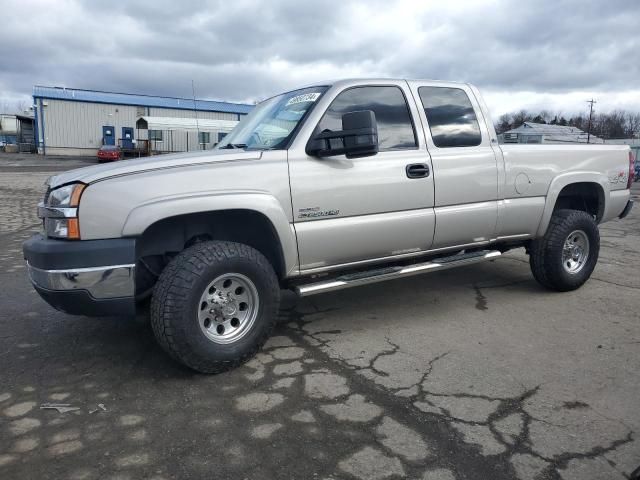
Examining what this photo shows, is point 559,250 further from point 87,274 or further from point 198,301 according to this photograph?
point 87,274

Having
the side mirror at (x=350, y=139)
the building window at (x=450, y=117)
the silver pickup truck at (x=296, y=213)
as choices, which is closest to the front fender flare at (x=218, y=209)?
the silver pickup truck at (x=296, y=213)

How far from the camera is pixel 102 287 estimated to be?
3.07 metres

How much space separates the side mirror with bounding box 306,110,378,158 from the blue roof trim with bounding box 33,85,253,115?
43524 mm

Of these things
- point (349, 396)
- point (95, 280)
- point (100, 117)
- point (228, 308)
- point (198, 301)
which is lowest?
point (349, 396)

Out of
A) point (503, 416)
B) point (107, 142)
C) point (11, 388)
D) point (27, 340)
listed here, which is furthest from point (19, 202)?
point (107, 142)

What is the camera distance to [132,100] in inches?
1912

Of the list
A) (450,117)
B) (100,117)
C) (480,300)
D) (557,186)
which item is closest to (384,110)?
(450,117)

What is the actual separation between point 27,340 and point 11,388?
89cm

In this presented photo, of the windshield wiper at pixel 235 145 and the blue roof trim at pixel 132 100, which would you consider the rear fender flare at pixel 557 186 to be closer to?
the windshield wiper at pixel 235 145

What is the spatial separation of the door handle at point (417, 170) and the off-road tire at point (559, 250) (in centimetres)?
174

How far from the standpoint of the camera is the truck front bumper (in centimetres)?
302

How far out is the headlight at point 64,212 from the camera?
10.0 ft

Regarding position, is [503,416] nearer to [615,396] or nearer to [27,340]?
[615,396]

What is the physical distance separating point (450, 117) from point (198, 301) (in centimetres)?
269
